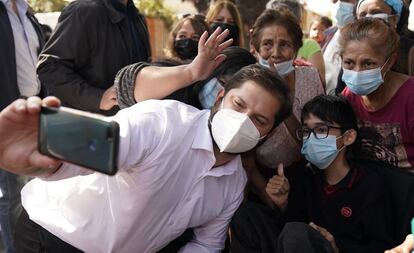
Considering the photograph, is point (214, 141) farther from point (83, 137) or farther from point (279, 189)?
point (83, 137)

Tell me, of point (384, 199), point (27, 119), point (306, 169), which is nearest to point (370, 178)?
point (384, 199)

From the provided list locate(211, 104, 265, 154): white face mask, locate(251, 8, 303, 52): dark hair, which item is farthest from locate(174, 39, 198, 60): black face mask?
locate(211, 104, 265, 154): white face mask

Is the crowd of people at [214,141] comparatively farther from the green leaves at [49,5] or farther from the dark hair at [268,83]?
the green leaves at [49,5]

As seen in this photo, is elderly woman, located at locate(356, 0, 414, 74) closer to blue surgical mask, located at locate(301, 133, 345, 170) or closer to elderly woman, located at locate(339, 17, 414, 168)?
elderly woman, located at locate(339, 17, 414, 168)

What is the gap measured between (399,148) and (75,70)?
1795 mm

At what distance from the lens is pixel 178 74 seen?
238 cm

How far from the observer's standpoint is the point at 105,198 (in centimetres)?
216

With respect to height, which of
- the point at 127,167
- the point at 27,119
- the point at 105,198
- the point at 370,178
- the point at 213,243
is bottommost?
the point at 213,243

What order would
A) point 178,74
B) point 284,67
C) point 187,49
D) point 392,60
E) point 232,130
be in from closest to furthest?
point 232,130
point 178,74
point 392,60
point 284,67
point 187,49

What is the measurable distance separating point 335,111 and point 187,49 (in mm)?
Result: 1194

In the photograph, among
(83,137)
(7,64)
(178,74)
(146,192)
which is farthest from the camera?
(7,64)

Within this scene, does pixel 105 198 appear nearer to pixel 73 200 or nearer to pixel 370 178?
pixel 73 200

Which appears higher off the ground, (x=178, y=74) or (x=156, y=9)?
(x=178, y=74)

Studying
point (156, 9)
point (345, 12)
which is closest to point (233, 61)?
point (345, 12)
